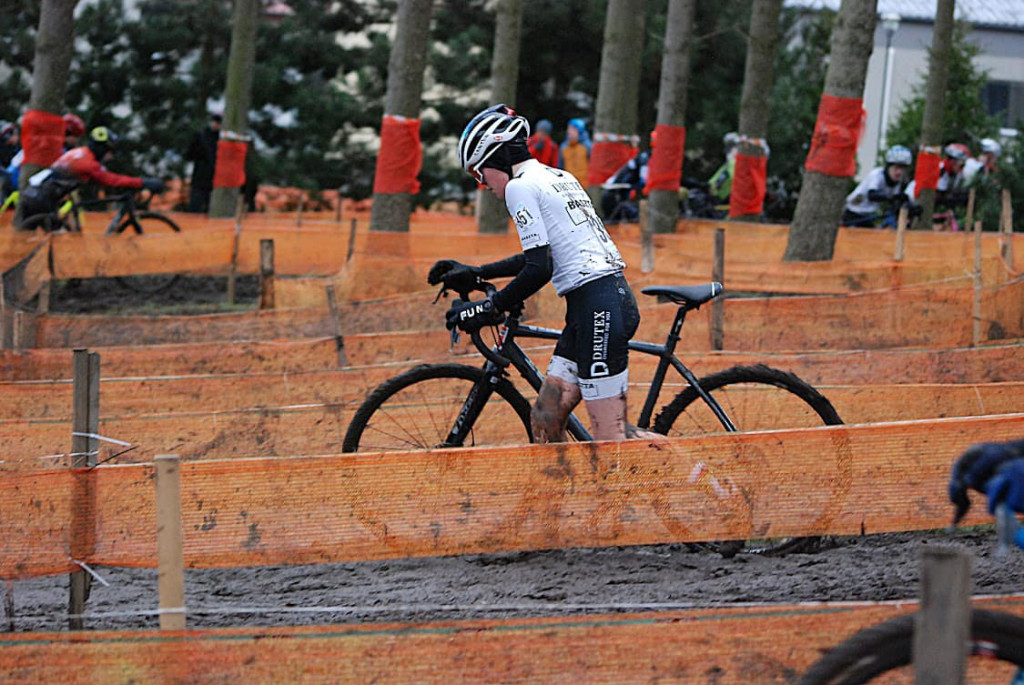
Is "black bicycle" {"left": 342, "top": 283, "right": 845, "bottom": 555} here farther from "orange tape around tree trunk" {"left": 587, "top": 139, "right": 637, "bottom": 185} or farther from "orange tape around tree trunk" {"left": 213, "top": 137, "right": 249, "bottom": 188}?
"orange tape around tree trunk" {"left": 213, "top": 137, "right": 249, "bottom": 188}

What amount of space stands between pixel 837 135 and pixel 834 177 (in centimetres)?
50

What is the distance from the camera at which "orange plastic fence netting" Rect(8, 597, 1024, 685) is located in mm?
3951

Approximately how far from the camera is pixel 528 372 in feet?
20.1

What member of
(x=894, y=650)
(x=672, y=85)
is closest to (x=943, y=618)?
(x=894, y=650)

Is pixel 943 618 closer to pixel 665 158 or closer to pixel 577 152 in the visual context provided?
pixel 665 158

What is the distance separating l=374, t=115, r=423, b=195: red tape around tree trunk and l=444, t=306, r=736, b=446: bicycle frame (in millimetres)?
10425

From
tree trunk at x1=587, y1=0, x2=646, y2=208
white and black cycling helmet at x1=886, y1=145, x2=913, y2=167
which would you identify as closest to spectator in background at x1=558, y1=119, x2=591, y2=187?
tree trunk at x1=587, y1=0, x2=646, y2=208

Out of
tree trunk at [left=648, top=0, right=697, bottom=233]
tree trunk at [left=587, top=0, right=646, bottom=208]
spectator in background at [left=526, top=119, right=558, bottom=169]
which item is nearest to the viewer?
tree trunk at [left=587, top=0, right=646, bottom=208]

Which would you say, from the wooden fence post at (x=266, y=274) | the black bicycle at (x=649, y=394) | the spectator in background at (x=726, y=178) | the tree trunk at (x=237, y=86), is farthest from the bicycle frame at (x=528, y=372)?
the spectator in background at (x=726, y=178)

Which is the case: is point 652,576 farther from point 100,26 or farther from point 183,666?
point 100,26

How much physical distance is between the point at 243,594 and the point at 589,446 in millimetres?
1827

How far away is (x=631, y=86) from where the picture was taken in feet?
61.4

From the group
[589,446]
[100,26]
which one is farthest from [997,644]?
[100,26]

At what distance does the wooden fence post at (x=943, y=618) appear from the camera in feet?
9.27
